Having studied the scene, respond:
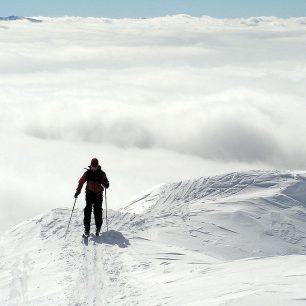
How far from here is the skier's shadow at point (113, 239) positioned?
54.7ft

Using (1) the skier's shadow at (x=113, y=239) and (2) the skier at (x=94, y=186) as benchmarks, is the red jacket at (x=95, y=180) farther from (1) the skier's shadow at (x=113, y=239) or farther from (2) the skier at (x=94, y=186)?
(1) the skier's shadow at (x=113, y=239)

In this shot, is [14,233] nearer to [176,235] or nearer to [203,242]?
[176,235]

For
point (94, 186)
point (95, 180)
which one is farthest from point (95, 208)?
point (95, 180)

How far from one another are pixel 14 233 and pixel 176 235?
8720 mm

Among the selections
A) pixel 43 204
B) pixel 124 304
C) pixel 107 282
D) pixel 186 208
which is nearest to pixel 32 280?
pixel 107 282

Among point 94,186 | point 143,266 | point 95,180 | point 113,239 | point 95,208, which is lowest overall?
point 113,239

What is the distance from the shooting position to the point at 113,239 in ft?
56.7

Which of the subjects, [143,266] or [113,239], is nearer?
[143,266]

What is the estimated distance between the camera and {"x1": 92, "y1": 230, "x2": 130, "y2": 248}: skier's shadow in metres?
16.7

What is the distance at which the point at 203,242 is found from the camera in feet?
87.9

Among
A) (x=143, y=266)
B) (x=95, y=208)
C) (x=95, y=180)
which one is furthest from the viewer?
(x=95, y=208)

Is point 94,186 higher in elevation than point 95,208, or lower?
higher

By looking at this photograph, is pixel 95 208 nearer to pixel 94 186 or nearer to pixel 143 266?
pixel 94 186

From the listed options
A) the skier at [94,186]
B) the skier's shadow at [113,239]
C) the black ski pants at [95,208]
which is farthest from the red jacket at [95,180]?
the skier's shadow at [113,239]
